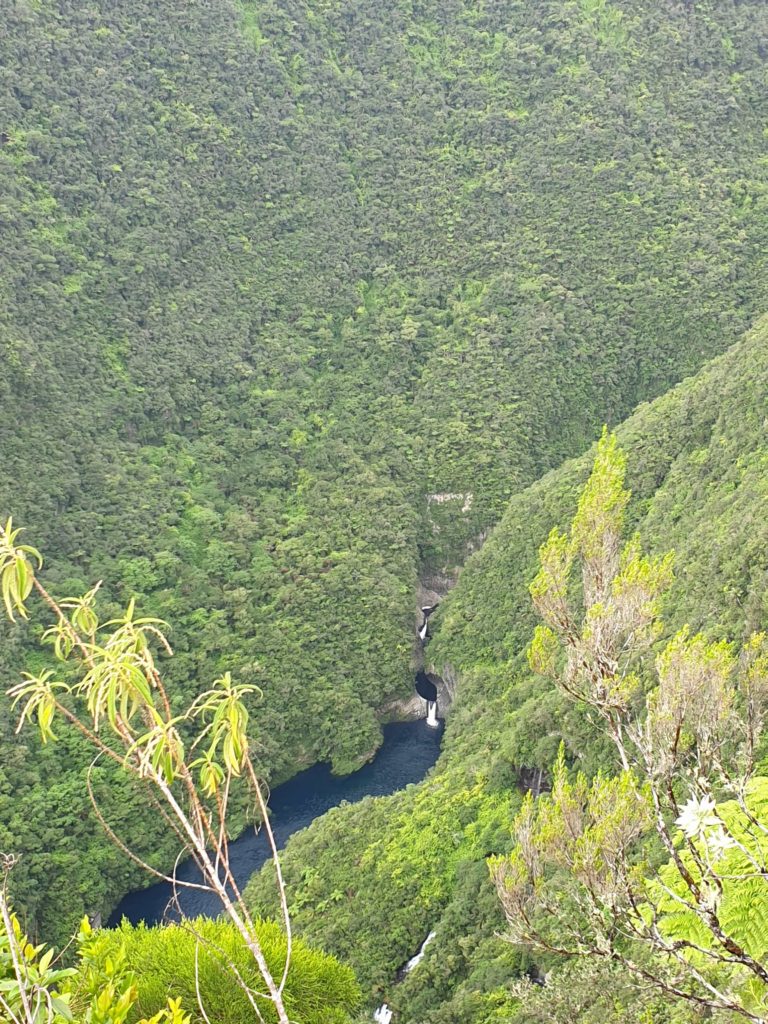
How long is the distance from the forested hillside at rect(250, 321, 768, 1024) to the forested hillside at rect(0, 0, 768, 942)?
7811 mm

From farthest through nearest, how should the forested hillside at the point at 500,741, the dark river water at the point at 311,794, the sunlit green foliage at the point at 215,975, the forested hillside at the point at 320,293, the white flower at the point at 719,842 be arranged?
the forested hillside at the point at 320,293, the dark river water at the point at 311,794, the forested hillside at the point at 500,741, the sunlit green foliage at the point at 215,975, the white flower at the point at 719,842

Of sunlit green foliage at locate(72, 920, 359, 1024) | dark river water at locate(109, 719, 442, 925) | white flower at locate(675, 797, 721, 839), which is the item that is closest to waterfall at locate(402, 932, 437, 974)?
dark river water at locate(109, 719, 442, 925)

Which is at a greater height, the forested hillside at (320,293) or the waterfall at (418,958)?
the forested hillside at (320,293)

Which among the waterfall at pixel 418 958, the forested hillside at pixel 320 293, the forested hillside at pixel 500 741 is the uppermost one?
the forested hillside at pixel 320 293

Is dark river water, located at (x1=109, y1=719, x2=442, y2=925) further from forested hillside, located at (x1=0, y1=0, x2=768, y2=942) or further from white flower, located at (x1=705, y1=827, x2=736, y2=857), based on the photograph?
white flower, located at (x1=705, y1=827, x2=736, y2=857)

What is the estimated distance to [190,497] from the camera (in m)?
45.7

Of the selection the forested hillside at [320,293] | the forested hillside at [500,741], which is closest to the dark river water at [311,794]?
the forested hillside at [320,293]

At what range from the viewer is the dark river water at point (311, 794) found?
34.3 metres

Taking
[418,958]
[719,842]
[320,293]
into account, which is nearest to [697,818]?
[719,842]

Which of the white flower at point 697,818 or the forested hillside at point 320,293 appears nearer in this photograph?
the white flower at point 697,818

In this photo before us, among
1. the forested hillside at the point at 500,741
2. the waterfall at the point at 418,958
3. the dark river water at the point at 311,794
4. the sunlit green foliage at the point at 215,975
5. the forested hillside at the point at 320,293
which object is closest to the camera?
the sunlit green foliage at the point at 215,975

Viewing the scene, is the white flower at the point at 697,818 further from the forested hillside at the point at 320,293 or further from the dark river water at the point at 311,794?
the forested hillside at the point at 320,293

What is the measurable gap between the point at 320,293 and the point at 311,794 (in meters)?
33.9

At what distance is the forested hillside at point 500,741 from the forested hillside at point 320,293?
25.6 ft
